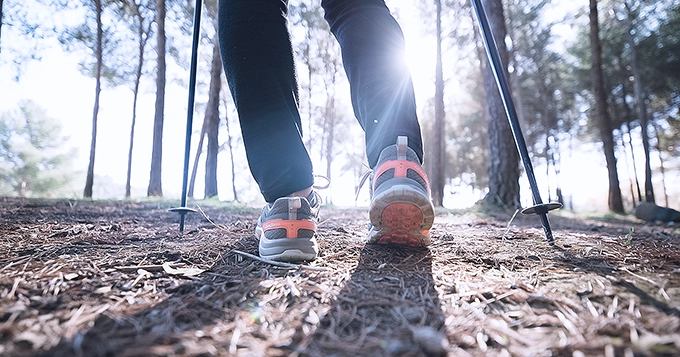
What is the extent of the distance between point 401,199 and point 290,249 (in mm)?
370

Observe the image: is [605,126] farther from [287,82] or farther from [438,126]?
[287,82]

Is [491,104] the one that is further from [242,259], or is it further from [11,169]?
[11,169]

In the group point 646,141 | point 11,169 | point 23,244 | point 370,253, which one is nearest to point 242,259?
point 370,253

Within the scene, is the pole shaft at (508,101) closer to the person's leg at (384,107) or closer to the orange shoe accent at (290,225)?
the person's leg at (384,107)

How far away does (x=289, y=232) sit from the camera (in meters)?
0.94

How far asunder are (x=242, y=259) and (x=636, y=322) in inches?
37.8

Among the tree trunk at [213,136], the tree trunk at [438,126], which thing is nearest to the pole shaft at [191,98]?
the tree trunk at [213,136]

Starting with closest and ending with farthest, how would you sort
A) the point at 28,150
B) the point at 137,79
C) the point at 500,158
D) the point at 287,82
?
the point at 287,82
the point at 500,158
the point at 137,79
the point at 28,150

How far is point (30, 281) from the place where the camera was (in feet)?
2.23

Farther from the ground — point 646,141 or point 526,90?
point 526,90

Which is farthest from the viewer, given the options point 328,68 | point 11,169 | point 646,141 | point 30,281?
point 11,169

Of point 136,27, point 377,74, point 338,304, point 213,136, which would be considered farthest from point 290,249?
point 136,27

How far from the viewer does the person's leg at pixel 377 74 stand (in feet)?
3.45

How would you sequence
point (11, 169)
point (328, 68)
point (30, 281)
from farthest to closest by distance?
point (11, 169) < point (328, 68) < point (30, 281)
